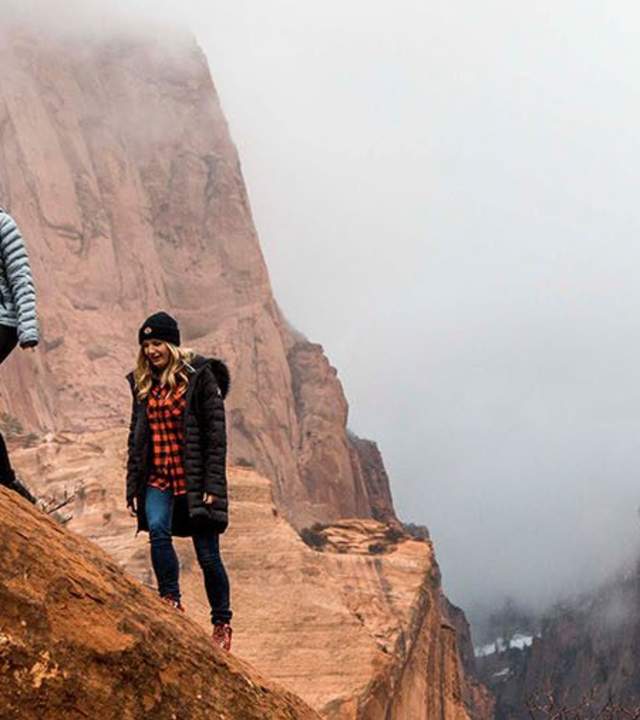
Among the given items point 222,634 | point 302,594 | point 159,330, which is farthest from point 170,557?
point 302,594

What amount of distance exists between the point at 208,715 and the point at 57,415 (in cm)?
4116

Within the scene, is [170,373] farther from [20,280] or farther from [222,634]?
[222,634]

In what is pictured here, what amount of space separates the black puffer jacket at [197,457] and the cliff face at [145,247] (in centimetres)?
3744

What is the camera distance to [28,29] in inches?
2477

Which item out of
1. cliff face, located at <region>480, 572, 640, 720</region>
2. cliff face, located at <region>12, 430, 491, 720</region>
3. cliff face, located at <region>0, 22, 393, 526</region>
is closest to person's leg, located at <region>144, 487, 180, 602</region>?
cliff face, located at <region>12, 430, 491, 720</region>

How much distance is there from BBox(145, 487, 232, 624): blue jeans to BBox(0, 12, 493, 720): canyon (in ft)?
44.8

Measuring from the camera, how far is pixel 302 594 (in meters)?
24.9

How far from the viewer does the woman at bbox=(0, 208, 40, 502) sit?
750 cm

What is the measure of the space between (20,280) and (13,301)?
15cm

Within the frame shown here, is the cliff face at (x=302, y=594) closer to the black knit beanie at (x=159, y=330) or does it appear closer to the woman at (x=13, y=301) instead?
the black knit beanie at (x=159, y=330)

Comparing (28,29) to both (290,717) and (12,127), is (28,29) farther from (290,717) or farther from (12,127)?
(290,717)

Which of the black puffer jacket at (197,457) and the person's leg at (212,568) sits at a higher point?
the black puffer jacket at (197,457)

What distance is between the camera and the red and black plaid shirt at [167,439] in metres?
8.15


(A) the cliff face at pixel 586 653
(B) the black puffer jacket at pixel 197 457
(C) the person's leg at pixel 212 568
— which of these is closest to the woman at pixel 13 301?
(B) the black puffer jacket at pixel 197 457
